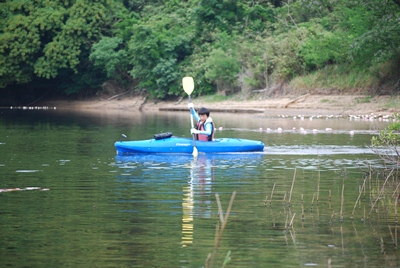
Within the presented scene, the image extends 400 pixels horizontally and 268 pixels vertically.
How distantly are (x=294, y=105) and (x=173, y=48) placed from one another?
11.1 meters

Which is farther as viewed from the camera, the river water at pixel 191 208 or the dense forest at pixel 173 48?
the dense forest at pixel 173 48

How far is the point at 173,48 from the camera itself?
45.4 meters

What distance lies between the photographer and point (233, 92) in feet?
139

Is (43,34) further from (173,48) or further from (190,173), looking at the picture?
(190,173)

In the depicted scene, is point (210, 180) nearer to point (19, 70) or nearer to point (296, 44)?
point (296, 44)

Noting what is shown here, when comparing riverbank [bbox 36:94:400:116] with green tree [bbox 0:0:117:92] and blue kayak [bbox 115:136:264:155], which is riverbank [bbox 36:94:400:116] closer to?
green tree [bbox 0:0:117:92]

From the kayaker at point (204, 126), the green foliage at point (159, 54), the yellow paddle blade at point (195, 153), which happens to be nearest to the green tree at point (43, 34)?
the green foliage at point (159, 54)

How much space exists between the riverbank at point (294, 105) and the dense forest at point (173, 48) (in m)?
0.75

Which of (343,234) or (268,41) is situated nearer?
(343,234)

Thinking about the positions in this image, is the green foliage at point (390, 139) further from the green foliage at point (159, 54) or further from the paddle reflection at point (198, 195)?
the green foliage at point (159, 54)

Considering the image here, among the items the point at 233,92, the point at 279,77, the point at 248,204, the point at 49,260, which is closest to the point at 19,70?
the point at 233,92

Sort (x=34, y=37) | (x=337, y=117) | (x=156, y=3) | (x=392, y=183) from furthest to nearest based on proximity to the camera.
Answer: (x=156, y=3)
(x=34, y=37)
(x=337, y=117)
(x=392, y=183)

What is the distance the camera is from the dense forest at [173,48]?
38094 mm

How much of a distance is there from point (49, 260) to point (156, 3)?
4306 centimetres
